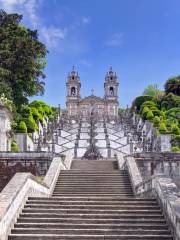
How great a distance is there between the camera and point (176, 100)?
178 ft

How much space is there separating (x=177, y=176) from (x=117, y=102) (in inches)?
2562

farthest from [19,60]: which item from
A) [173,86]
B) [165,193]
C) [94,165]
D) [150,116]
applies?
[173,86]

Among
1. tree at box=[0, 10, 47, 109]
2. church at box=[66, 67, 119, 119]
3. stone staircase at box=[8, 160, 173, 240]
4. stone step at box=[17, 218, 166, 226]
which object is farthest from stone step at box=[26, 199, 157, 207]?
church at box=[66, 67, 119, 119]

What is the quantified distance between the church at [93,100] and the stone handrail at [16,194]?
67118 mm

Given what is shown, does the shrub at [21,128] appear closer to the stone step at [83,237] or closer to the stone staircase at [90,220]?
the stone staircase at [90,220]

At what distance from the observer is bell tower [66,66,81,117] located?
8250 cm

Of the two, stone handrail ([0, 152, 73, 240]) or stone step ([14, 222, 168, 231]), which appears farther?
stone step ([14, 222, 168, 231])

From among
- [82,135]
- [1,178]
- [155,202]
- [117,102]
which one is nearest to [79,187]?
[155,202]

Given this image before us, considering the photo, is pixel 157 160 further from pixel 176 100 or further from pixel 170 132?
pixel 176 100

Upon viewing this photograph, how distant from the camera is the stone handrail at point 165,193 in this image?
8336 mm

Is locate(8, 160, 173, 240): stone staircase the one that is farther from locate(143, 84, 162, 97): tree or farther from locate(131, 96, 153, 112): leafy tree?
locate(143, 84, 162, 97): tree

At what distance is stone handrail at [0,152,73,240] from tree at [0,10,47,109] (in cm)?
1723

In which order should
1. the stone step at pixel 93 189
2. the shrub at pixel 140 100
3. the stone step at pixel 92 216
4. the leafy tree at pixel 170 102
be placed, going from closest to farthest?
the stone step at pixel 92 216 < the stone step at pixel 93 189 < the leafy tree at pixel 170 102 < the shrub at pixel 140 100

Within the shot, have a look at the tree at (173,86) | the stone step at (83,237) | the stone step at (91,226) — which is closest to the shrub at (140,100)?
the tree at (173,86)
